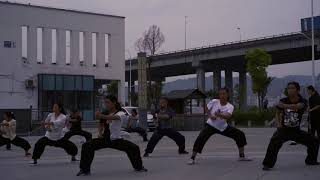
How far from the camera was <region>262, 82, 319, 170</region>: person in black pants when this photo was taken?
11703 millimetres

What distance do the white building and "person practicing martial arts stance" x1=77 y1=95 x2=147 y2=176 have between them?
142 ft

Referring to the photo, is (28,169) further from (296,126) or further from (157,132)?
(296,126)

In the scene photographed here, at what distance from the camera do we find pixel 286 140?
11.9 metres

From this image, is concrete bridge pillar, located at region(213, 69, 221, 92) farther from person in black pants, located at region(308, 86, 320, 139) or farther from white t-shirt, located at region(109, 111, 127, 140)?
white t-shirt, located at region(109, 111, 127, 140)

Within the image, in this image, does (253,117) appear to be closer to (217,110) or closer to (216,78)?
(217,110)

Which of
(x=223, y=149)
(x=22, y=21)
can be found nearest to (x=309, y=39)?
(x=22, y=21)

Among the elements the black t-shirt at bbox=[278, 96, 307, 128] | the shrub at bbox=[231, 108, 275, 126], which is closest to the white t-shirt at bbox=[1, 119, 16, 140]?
the black t-shirt at bbox=[278, 96, 307, 128]

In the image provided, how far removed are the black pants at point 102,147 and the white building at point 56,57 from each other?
142 ft

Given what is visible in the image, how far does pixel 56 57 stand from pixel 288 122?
49.0 metres

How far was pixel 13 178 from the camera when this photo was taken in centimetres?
1190

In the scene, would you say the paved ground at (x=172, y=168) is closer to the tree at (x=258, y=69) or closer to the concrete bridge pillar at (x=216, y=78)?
the tree at (x=258, y=69)

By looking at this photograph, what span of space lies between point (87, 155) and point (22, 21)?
46.4 m

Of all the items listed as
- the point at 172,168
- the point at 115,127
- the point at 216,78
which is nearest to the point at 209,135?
the point at 172,168

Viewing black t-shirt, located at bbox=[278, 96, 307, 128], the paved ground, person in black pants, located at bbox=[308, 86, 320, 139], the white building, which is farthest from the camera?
the white building
